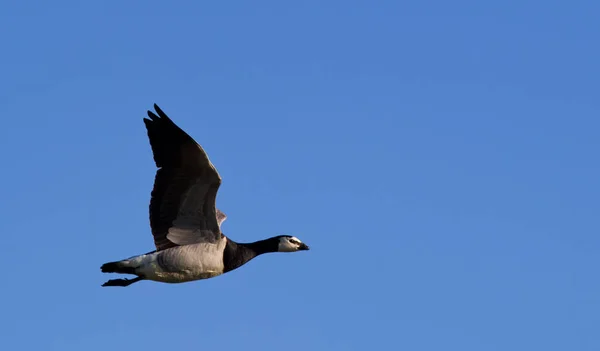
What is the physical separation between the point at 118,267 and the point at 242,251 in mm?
3056

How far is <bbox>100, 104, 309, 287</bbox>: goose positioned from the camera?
2847 cm

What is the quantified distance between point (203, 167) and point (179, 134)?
0.90 m

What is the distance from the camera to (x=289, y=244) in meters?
32.3

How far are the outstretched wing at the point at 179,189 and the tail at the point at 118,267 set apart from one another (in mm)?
880

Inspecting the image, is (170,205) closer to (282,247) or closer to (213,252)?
(213,252)

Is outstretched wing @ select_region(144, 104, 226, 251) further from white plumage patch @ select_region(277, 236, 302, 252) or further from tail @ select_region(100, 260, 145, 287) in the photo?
white plumage patch @ select_region(277, 236, 302, 252)

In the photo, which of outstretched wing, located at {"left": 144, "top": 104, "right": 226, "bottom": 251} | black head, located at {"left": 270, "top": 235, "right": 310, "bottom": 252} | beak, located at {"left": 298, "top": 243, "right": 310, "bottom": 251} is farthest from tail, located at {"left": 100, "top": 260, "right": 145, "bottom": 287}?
beak, located at {"left": 298, "top": 243, "right": 310, "bottom": 251}

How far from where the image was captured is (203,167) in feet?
93.5

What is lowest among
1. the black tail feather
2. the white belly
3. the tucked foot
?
the tucked foot

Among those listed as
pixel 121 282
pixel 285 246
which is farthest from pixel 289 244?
pixel 121 282

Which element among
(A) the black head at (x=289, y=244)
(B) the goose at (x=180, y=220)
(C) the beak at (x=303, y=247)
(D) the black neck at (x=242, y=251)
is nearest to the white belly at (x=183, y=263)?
(B) the goose at (x=180, y=220)

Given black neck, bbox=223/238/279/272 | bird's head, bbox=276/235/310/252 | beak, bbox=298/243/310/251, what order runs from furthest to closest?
beak, bbox=298/243/310/251
bird's head, bbox=276/235/310/252
black neck, bbox=223/238/279/272

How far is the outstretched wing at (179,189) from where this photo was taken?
28.4 meters

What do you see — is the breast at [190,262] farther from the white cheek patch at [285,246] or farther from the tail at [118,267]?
the white cheek patch at [285,246]
